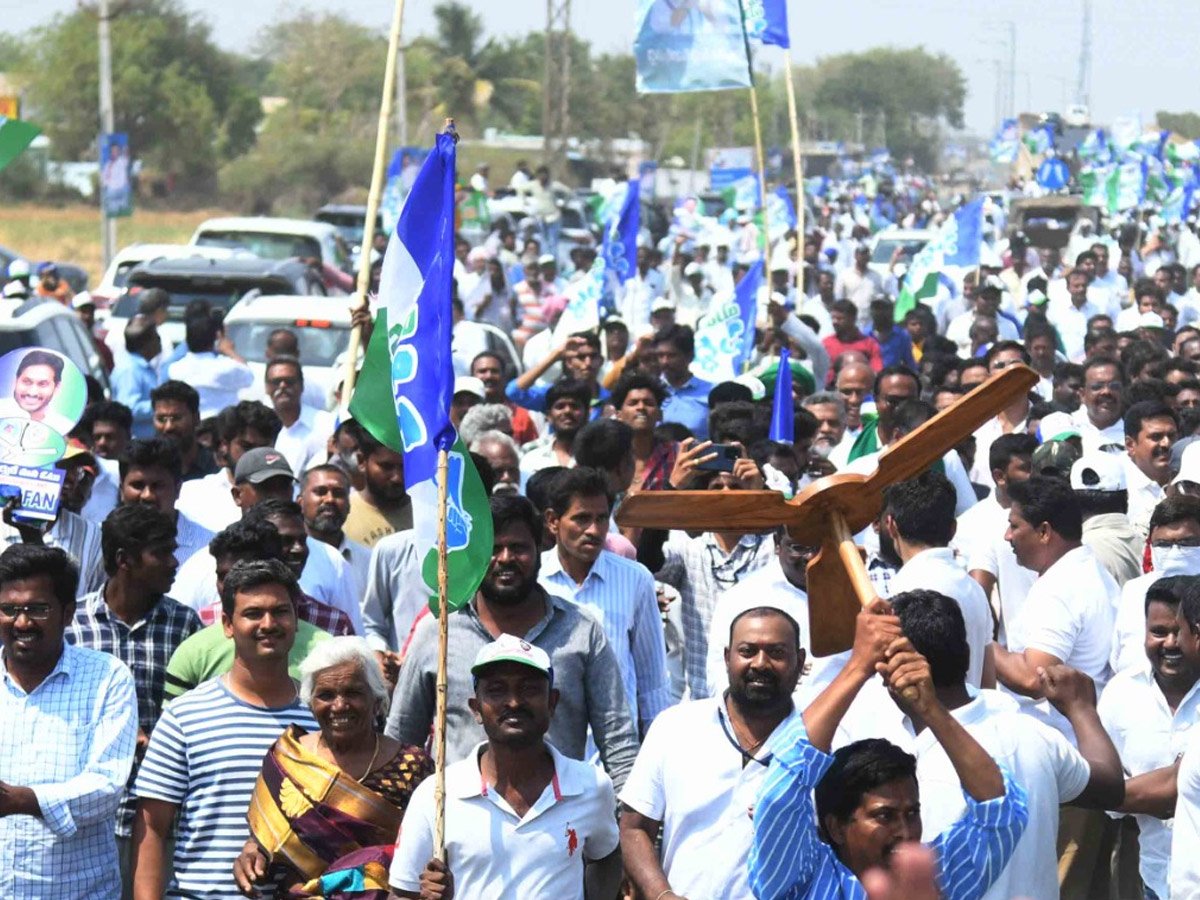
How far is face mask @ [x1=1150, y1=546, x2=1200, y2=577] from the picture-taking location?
7316mm

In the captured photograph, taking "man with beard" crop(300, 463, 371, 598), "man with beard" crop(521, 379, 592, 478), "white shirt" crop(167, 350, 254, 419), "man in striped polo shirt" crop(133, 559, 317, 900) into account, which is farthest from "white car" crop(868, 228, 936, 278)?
"man in striped polo shirt" crop(133, 559, 317, 900)

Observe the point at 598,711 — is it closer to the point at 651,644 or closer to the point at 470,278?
the point at 651,644

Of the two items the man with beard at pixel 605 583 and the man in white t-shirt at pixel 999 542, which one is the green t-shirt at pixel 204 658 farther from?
A: the man in white t-shirt at pixel 999 542

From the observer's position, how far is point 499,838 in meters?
5.25

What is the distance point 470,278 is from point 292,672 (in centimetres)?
1780

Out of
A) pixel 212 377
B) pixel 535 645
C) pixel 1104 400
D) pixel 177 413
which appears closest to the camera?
pixel 535 645

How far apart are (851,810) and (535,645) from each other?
1804 millimetres

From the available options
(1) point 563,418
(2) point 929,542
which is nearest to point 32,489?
(2) point 929,542

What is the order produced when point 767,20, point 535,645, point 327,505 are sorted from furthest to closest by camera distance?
point 767,20
point 327,505
point 535,645

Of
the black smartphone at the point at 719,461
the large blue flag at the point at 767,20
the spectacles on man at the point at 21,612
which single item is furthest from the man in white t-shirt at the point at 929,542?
the large blue flag at the point at 767,20

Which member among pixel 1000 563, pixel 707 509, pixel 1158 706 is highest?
pixel 707 509

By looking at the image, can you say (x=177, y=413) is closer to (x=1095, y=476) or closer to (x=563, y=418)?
(x=563, y=418)

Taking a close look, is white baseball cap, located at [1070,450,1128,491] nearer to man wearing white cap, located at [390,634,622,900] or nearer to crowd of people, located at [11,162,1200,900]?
crowd of people, located at [11,162,1200,900]

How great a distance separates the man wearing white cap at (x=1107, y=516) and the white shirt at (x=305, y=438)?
381 cm
